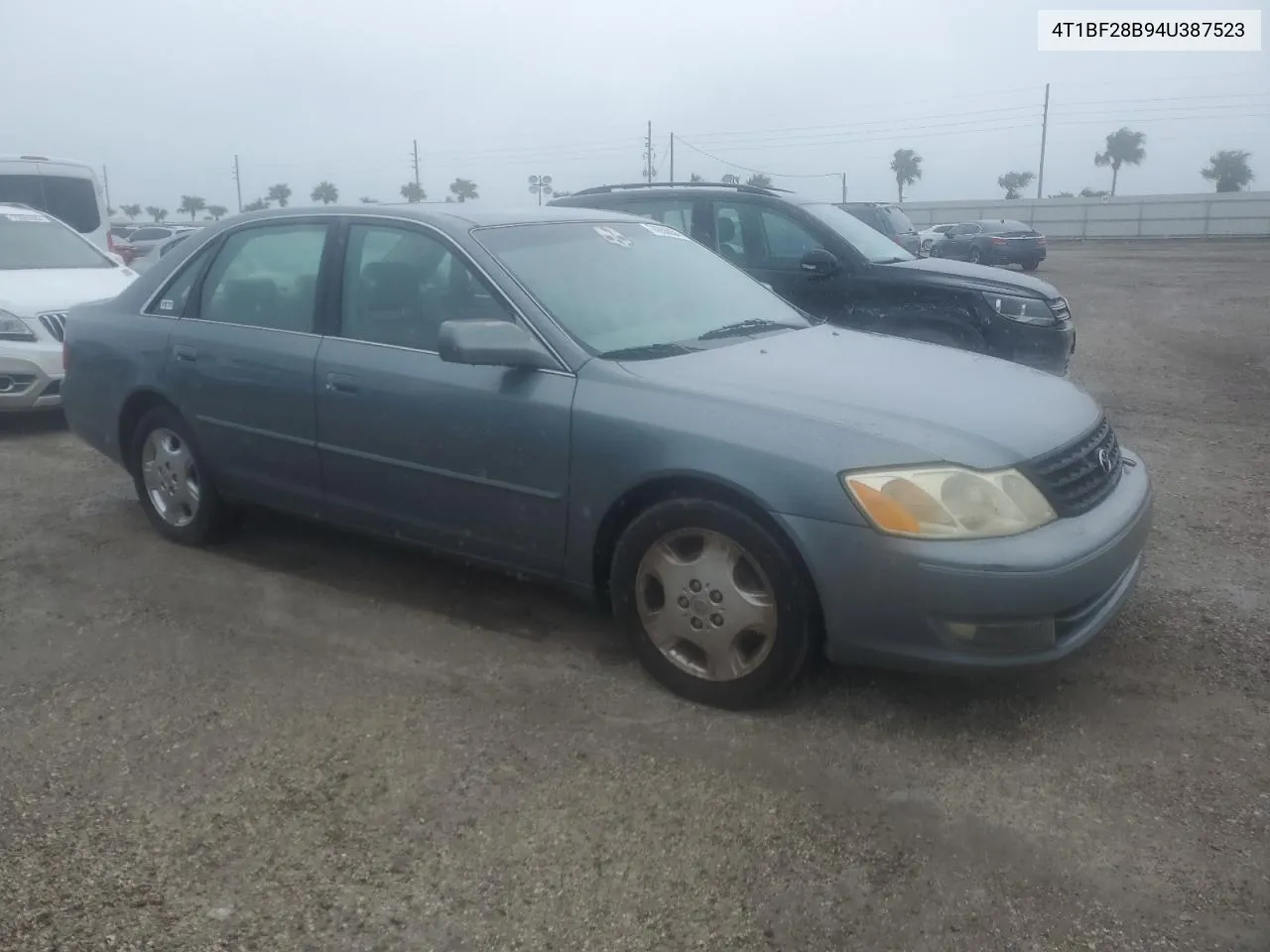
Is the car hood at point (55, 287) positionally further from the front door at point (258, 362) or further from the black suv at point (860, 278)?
the black suv at point (860, 278)

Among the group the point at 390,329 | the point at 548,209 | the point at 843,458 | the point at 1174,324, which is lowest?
the point at 1174,324

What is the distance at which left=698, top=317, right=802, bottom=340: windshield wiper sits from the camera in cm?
426

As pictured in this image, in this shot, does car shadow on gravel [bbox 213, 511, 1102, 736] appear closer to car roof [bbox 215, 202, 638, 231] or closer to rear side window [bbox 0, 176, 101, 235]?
car roof [bbox 215, 202, 638, 231]

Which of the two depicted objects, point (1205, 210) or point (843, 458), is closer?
point (843, 458)

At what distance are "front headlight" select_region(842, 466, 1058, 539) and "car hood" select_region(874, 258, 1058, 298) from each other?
4.48 metres

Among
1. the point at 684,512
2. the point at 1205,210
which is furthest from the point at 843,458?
the point at 1205,210

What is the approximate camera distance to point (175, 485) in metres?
5.14

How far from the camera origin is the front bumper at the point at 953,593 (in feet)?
10.2

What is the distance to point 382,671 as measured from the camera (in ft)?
12.6

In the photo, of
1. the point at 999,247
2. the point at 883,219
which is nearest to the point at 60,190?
the point at 883,219

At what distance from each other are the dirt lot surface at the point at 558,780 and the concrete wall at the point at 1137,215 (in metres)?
43.7

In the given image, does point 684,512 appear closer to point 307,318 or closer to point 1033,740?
point 1033,740

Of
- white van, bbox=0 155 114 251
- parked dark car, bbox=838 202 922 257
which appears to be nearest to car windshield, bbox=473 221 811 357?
white van, bbox=0 155 114 251

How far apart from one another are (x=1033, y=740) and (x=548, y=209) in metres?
2.88
